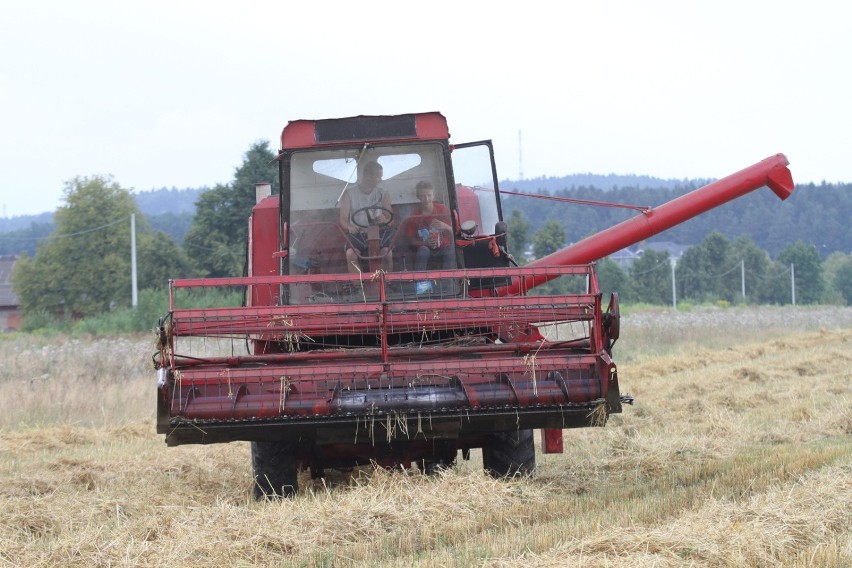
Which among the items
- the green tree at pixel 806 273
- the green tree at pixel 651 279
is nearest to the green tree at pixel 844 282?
the green tree at pixel 806 273

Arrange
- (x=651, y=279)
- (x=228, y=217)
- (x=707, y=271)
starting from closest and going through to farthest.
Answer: (x=228, y=217) < (x=651, y=279) < (x=707, y=271)

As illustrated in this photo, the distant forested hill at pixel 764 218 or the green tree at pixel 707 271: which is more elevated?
the distant forested hill at pixel 764 218

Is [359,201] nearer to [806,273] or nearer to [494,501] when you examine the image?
[494,501]

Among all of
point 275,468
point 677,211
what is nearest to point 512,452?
point 275,468

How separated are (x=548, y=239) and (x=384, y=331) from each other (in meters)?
33.4

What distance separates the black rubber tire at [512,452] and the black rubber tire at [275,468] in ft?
4.06

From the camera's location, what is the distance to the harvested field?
15.7ft

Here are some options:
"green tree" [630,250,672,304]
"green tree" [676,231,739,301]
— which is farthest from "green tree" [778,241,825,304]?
"green tree" [630,250,672,304]

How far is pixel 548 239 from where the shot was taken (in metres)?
39.0

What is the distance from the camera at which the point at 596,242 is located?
9.03m

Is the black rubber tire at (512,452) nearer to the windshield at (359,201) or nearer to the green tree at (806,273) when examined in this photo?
the windshield at (359,201)

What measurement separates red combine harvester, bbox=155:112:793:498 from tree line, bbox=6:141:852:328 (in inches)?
705

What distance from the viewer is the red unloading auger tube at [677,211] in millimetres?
9023

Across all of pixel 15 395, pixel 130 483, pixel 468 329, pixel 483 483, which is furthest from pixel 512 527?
pixel 15 395
